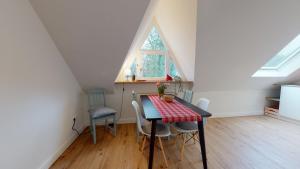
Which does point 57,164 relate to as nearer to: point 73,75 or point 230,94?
point 73,75

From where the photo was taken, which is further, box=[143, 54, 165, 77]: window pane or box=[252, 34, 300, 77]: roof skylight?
box=[143, 54, 165, 77]: window pane

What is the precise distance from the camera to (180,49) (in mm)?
3166

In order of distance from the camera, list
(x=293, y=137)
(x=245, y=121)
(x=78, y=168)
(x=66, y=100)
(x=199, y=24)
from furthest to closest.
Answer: (x=245, y=121)
(x=293, y=137)
(x=66, y=100)
(x=199, y=24)
(x=78, y=168)

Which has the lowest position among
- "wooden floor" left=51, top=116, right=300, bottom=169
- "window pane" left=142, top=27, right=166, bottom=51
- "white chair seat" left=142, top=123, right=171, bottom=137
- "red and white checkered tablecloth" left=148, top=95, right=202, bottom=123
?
"wooden floor" left=51, top=116, right=300, bottom=169

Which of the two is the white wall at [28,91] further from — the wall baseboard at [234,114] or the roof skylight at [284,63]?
the roof skylight at [284,63]

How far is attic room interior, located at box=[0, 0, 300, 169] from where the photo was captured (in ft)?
5.17

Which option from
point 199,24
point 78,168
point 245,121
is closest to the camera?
point 78,168

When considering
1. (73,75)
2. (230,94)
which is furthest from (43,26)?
(230,94)

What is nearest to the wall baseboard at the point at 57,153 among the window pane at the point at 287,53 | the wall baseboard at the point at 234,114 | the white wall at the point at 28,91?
the white wall at the point at 28,91

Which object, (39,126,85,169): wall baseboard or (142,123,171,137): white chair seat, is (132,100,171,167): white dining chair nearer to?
(142,123,171,137): white chair seat

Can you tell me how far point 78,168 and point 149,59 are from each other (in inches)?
103

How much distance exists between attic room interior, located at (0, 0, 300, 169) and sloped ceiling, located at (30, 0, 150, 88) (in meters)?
0.01

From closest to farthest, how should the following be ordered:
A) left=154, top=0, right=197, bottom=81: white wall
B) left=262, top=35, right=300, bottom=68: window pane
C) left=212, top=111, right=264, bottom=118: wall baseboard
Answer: left=154, top=0, right=197, bottom=81: white wall < left=262, top=35, right=300, bottom=68: window pane < left=212, top=111, right=264, bottom=118: wall baseboard

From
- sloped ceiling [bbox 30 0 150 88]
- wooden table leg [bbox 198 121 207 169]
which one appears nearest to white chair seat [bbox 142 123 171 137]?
wooden table leg [bbox 198 121 207 169]
